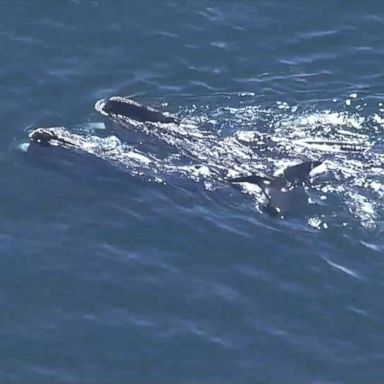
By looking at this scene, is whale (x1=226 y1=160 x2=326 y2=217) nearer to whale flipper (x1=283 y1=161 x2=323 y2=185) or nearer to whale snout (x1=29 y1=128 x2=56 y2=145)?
whale flipper (x1=283 y1=161 x2=323 y2=185)

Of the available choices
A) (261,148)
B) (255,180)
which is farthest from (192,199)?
(261,148)

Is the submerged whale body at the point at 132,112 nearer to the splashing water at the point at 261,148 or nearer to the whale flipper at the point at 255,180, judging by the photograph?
the splashing water at the point at 261,148

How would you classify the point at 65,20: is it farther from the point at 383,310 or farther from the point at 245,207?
the point at 383,310

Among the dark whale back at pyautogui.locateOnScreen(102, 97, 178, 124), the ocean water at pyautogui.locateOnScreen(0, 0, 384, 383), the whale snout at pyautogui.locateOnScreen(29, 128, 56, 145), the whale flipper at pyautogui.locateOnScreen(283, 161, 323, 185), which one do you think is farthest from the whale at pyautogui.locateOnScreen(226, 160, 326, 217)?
the whale snout at pyautogui.locateOnScreen(29, 128, 56, 145)

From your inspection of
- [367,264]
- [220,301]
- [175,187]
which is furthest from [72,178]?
[367,264]

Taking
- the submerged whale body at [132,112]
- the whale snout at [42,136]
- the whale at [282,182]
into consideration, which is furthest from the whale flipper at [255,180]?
the whale snout at [42,136]
